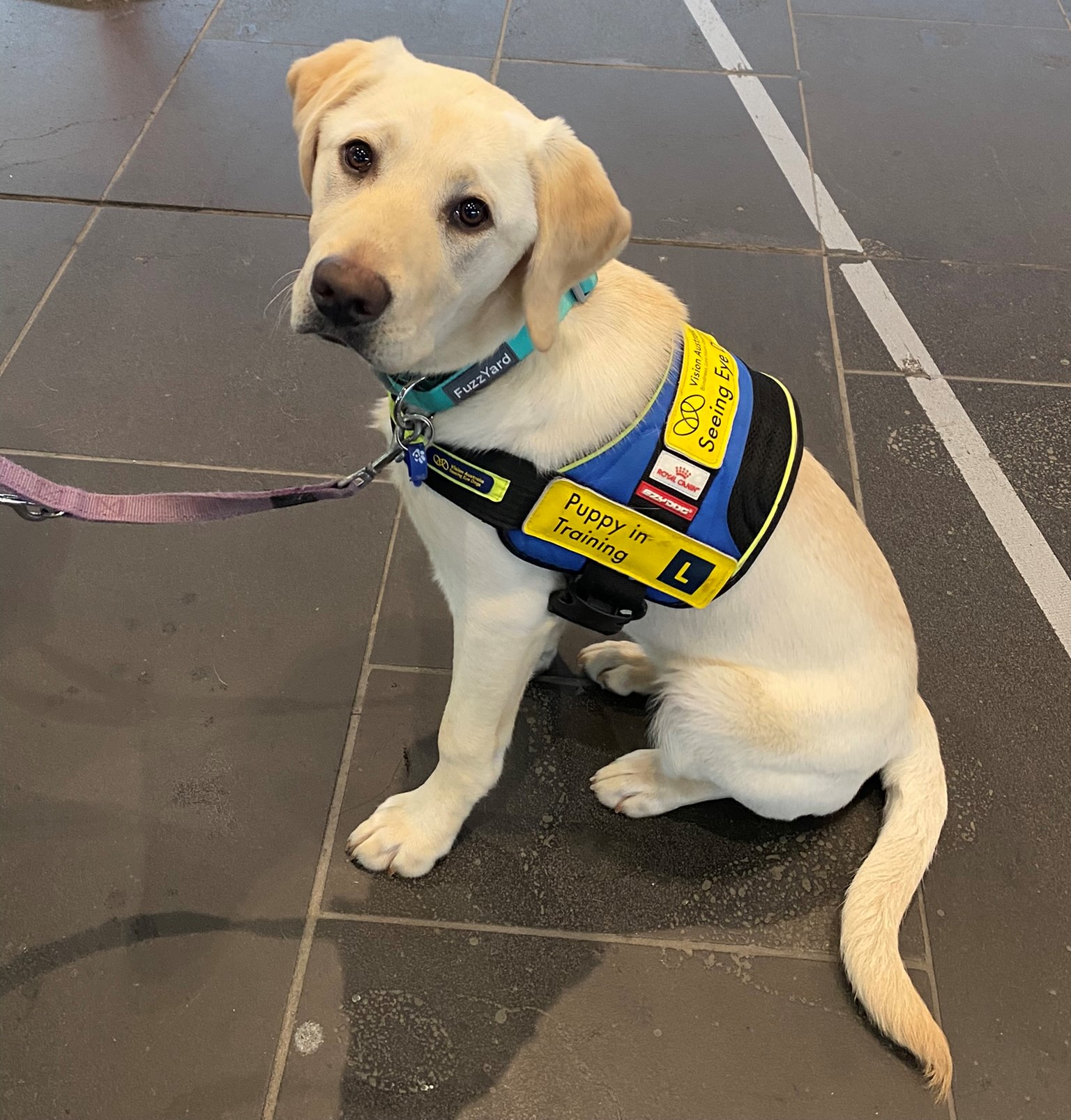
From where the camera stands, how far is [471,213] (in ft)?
3.84

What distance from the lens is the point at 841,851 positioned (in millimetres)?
1847

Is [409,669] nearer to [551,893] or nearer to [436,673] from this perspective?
[436,673]

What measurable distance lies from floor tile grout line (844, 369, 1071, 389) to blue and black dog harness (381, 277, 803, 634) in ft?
5.01

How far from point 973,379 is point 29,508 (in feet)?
9.03

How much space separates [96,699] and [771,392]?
164cm

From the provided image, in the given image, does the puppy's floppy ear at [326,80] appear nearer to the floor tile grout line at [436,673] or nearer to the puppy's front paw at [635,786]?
the floor tile grout line at [436,673]

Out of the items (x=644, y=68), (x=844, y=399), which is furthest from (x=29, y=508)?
(x=644, y=68)

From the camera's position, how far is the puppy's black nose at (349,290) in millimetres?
1069

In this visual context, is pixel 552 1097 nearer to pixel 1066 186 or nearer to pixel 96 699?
pixel 96 699

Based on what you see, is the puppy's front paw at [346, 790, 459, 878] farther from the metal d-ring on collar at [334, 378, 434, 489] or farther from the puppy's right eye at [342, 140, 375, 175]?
the puppy's right eye at [342, 140, 375, 175]

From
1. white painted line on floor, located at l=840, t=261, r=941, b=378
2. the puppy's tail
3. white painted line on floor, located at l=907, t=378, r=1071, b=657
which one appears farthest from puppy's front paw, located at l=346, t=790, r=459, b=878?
white painted line on floor, located at l=840, t=261, r=941, b=378

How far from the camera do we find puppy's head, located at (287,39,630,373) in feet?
3.61

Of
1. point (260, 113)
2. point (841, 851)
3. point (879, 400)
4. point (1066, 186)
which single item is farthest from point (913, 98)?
point (841, 851)

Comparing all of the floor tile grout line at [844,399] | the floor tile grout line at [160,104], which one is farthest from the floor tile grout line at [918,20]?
the floor tile grout line at [160,104]
